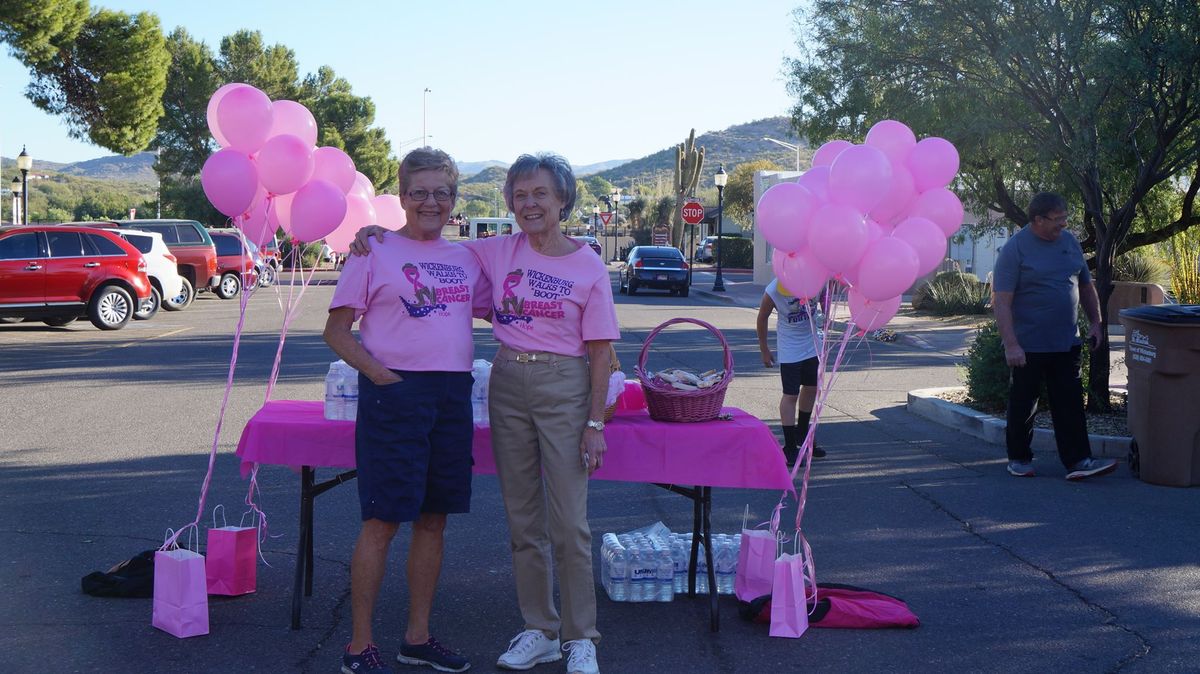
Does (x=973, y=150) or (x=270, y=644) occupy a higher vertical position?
(x=973, y=150)

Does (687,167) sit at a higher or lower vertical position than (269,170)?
higher

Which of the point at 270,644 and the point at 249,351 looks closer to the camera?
the point at 270,644

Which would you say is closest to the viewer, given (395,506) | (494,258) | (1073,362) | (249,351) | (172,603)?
(395,506)

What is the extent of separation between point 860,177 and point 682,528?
257 cm

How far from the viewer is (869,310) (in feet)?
17.5

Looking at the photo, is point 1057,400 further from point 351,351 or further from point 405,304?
point 351,351

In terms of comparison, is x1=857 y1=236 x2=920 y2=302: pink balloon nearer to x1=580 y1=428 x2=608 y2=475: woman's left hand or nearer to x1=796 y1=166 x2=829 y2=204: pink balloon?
x1=796 y1=166 x2=829 y2=204: pink balloon

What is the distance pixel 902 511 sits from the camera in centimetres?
715

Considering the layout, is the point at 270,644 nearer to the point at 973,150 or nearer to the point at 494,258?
the point at 494,258

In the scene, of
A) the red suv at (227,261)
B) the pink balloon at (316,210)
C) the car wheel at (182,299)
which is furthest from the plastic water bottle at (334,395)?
the red suv at (227,261)

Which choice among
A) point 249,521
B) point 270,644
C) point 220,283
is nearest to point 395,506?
point 270,644

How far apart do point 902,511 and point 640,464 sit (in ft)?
9.59

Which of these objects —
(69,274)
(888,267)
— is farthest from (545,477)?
(69,274)

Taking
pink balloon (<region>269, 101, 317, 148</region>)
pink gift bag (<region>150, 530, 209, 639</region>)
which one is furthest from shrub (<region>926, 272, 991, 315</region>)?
pink gift bag (<region>150, 530, 209, 639</region>)
